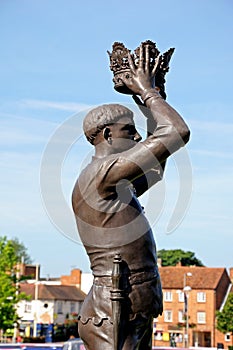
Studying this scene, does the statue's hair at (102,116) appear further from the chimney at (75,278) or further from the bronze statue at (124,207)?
the chimney at (75,278)

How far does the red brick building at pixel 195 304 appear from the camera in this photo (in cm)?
7394

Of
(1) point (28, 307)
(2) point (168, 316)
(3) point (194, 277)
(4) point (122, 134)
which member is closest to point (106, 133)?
(4) point (122, 134)

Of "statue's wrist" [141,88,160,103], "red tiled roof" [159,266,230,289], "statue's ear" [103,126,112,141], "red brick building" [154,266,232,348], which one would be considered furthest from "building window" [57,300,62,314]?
"statue's wrist" [141,88,160,103]

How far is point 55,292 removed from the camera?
84.1 m

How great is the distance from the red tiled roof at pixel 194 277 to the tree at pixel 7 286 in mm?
31676

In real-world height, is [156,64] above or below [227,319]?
above

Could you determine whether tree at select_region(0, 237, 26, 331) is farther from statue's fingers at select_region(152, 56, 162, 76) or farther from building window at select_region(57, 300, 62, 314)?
statue's fingers at select_region(152, 56, 162, 76)

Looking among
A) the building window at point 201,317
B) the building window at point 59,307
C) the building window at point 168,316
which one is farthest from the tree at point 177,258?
the building window at point 201,317

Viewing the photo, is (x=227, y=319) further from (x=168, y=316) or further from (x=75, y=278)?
(x=75, y=278)

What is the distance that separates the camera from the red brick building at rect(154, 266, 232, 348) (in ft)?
243

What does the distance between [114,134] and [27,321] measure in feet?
248

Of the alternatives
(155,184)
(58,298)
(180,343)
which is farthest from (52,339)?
(155,184)

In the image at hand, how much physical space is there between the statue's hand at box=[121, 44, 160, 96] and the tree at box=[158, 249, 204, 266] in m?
101

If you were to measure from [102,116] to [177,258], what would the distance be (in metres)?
102
